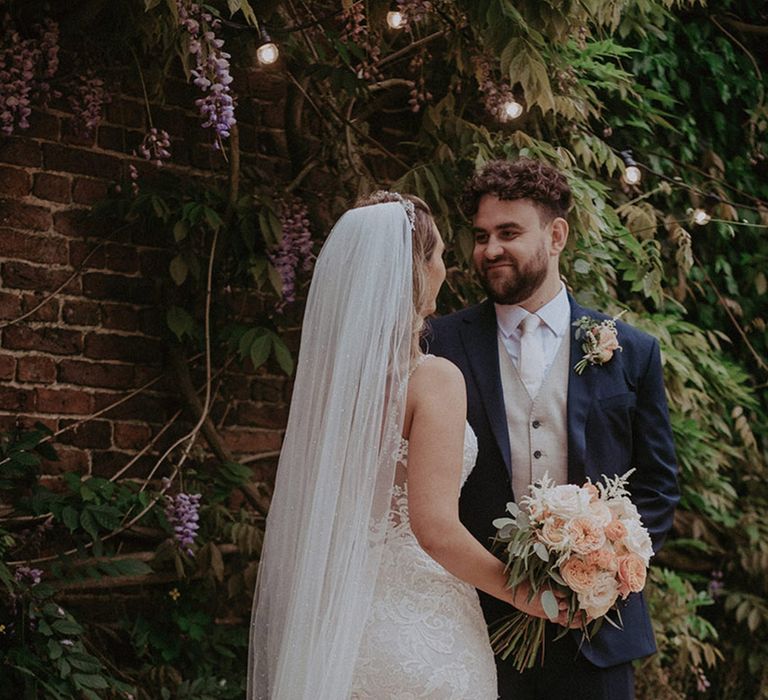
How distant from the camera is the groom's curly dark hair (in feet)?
10.5

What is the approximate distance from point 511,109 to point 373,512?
1845mm

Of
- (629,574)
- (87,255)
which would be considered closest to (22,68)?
(87,255)

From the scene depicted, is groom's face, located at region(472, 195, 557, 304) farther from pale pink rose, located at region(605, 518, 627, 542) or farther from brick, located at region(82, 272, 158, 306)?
brick, located at region(82, 272, 158, 306)

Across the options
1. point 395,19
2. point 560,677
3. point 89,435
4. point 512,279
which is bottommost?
point 560,677

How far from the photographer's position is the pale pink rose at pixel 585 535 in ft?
8.14

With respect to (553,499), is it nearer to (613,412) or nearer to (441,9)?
(613,412)

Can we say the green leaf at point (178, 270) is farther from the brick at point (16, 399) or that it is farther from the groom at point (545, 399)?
the groom at point (545, 399)

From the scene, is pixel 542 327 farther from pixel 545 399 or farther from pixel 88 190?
pixel 88 190

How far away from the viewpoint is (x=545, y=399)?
3.08m

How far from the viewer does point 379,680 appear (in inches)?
97.6

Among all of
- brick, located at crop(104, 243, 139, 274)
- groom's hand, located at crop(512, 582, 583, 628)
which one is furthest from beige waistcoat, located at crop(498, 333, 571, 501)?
brick, located at crop(104, 243, 139, 274)

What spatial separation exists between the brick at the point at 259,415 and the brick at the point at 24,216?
0.91 metres

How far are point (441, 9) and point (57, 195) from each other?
139cm

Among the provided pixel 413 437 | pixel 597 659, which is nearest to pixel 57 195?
pixel 413 437
